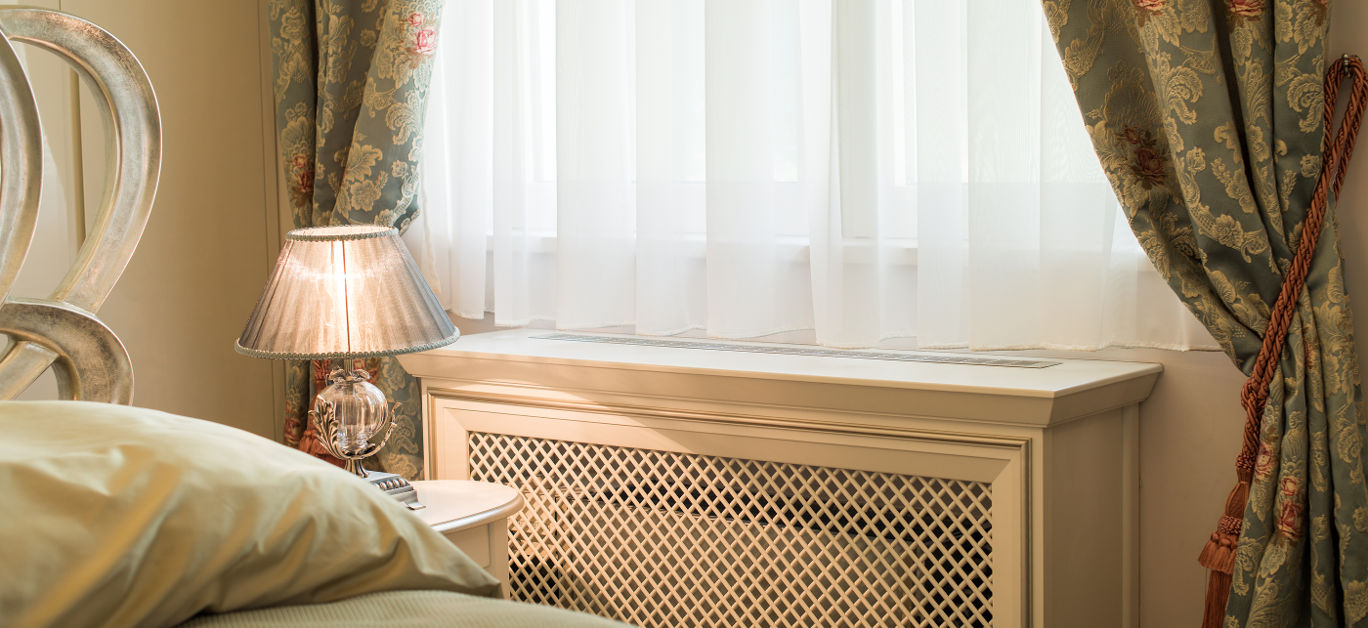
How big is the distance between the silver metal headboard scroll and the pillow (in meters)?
0.37

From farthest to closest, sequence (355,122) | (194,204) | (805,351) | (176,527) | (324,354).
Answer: (194,204), (355,122), (805,351), (324,354), (176,527)

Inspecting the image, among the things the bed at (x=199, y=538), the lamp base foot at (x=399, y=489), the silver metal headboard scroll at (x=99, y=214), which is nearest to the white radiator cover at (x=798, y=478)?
the lamp base foot at (x=399, y=489)

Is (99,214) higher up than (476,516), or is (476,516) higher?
(99,214)

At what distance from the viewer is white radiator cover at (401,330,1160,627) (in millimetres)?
1562

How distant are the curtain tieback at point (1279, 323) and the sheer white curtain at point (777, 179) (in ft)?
0.58

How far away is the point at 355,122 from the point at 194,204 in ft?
1.48

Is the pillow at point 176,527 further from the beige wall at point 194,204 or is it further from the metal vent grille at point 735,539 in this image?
the beige wall at point 194,204

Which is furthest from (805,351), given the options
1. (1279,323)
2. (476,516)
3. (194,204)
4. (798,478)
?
(194,204)

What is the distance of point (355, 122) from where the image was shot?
2262 millimetres

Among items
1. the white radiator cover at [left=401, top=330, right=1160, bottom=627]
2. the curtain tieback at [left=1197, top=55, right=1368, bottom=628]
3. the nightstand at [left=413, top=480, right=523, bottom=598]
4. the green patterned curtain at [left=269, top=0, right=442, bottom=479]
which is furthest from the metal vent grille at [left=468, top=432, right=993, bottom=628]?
the green patterned curtain at [left=269, top=0, right=442, bottom=479]

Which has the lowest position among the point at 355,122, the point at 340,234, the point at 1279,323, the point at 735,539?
the point at 735,539

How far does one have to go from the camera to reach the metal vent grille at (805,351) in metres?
1.76

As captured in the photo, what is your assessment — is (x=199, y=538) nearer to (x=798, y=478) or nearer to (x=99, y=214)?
(x=99, y=214)

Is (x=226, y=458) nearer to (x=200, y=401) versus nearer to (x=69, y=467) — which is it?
(x=69, y=467)
